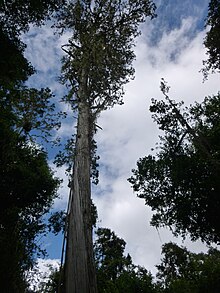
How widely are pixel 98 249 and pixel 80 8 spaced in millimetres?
18948

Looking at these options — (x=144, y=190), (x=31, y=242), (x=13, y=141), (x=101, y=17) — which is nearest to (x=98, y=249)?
(x=144, y=190)

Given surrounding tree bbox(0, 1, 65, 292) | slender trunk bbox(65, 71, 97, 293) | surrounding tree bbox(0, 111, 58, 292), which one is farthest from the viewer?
surrounding tree bbox(0, 111, 58, 292)

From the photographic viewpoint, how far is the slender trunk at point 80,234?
2625mm

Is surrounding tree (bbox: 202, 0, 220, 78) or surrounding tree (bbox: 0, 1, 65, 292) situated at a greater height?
surrounding tree (bbox: 202, 0, 220, 78)

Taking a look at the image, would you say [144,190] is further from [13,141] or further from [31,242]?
[13,141]

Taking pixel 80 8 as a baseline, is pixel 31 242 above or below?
below

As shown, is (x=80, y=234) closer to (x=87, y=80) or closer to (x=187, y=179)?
(x=87, y=80)

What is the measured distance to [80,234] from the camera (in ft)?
10.3

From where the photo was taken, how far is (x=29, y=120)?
805cm

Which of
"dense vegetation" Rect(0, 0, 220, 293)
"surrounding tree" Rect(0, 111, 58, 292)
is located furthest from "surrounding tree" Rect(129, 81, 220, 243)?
"surrounding tree" Rect(0, 111, 58, 292)

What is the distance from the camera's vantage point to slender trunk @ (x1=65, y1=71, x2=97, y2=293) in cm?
262

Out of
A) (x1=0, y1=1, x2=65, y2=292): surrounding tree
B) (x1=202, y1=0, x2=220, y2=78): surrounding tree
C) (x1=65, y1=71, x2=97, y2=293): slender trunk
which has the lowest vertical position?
(x1=65, y1=71, x2=97, y2=293): slender trunk

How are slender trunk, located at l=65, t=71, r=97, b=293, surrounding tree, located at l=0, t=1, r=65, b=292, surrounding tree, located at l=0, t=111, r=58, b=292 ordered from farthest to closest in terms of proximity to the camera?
1. surrounding tree, located at l=0, t=111, r=58, b=292
2. surrounding tree, located at l=0, t=1, r=65, b=292
3. slender trunk, located at l=65, t=71, r=97, b=293

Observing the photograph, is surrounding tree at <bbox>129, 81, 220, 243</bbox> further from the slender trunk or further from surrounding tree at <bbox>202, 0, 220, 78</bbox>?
the slender trunk
